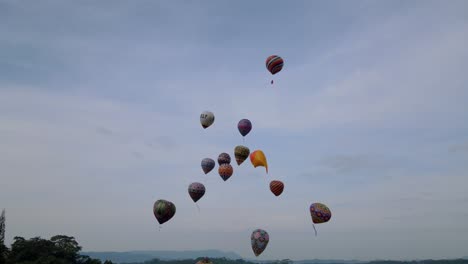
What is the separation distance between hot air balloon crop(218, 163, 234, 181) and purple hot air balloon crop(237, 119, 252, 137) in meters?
4.50

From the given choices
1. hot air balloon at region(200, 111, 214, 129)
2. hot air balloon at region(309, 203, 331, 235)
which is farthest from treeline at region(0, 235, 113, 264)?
hot air balloon at region(309, 203, 331, 235)

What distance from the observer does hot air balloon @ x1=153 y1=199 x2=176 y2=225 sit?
47.9m

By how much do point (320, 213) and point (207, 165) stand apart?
15.7m

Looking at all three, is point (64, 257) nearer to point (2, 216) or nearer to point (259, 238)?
point (2, 216)

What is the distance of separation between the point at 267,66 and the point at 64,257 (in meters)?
53.5

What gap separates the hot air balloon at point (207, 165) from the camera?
5597 centimetres

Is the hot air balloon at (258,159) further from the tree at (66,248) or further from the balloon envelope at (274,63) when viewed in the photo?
the tree at (66,248)

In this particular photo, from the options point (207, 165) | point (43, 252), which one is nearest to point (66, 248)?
point (43, 252)

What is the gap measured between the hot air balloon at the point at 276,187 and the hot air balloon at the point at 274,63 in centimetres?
1350

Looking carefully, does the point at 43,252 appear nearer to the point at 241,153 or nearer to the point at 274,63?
the point at 241,153

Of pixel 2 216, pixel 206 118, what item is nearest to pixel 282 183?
pixel 206 118

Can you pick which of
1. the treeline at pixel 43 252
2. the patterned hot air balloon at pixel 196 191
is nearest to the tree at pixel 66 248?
the treeline at pixel 43 252

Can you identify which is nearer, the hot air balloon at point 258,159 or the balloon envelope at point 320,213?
the balloon envelope at point 320,213

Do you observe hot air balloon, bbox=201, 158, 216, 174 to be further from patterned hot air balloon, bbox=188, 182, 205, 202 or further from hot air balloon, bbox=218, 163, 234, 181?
patterned hot air balloon, bbox=188, 182, 205, 202
